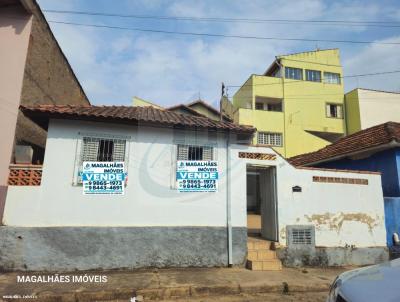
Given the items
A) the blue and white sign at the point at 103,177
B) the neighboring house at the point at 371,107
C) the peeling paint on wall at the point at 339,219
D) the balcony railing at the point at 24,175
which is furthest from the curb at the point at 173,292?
the neighboring house at the point at 371,107

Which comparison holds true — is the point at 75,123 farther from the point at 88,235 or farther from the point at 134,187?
the point at 88,235

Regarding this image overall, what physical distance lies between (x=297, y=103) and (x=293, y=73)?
2.72m

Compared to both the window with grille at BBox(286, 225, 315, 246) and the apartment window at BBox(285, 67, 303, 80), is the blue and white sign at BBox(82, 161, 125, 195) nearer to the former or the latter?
the window with grille at BBox(286, 225, 315, 246)

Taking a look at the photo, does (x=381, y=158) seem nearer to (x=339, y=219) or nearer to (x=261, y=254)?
(x=339, y=219)

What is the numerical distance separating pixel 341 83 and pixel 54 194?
24301mm

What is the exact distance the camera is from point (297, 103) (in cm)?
2297

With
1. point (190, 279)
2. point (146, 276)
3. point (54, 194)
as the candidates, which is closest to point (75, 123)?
point (54, 194)

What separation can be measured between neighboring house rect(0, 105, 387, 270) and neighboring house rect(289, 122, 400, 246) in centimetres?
64

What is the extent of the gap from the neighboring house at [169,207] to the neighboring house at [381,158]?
0.64 metres

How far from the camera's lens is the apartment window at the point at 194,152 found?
8.39 meters

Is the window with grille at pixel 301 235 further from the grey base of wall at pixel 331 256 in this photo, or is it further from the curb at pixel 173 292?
the curb at pixel 173 292

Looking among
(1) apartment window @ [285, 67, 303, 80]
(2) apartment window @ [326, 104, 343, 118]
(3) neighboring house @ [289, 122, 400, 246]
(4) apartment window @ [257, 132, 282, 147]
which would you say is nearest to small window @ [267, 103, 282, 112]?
(1) apartment window @ [285, 67, 303, 80]

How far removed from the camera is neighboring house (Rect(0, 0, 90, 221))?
823cm

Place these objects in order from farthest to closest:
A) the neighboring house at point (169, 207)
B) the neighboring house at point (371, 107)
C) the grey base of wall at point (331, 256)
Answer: the neighboring house at point (371, 107) → the grey base of wall at point (331, 256) → the neighboring house at point (169, 207)
